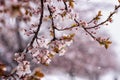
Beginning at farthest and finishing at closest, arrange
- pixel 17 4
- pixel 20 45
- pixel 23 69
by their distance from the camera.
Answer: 1. pixel 20 45
2. pixel 23 69
3. pixel 17 4

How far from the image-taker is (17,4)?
169 centimetres

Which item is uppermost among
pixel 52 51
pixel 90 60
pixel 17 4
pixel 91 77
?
pixel 17 4

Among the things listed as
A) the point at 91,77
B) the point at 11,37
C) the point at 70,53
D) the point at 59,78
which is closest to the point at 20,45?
the point at 11,37

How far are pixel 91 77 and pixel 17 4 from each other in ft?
93.8

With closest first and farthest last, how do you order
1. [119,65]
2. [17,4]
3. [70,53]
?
[17,4] → [70,53] → [119,65]

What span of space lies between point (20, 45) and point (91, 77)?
14.6m

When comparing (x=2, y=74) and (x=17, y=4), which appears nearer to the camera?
(x=17, y=4)

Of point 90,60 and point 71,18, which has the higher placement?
point 71,18

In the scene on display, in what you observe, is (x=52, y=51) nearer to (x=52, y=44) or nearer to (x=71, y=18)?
(x=52, y=44)

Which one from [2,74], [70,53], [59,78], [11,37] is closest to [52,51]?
[2,74]

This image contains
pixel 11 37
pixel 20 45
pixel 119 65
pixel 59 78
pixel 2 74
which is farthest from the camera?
pixel 119 65

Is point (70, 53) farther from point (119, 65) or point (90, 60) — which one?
point (119, 65)

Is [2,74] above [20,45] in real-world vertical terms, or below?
above

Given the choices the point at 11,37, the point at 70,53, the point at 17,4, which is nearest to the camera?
the point at 17,4
